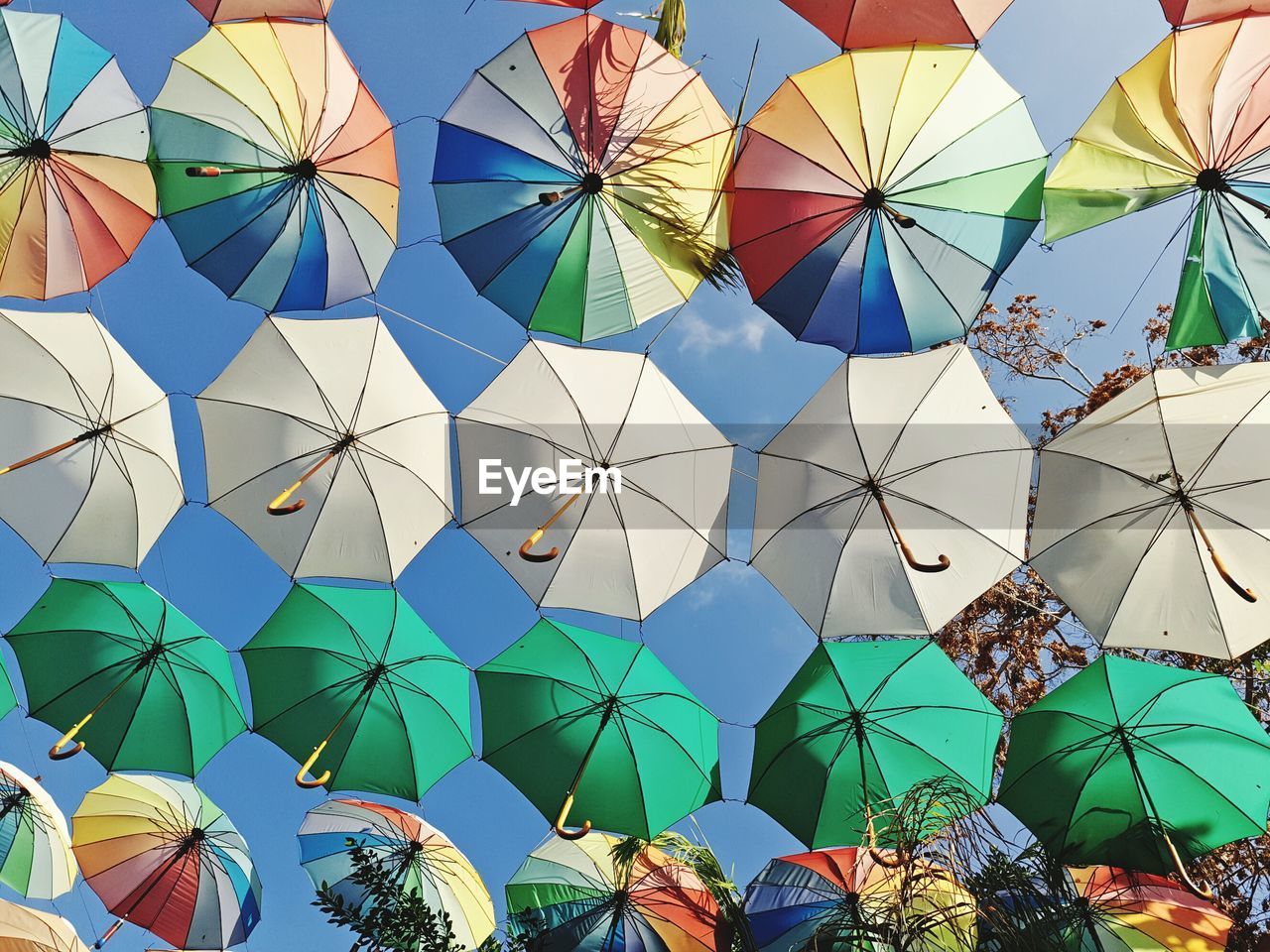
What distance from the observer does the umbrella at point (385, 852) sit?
939cm

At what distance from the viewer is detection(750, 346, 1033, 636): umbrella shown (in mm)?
7531

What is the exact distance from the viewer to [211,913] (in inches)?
397

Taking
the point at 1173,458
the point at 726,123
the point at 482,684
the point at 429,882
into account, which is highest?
the point at 726,123

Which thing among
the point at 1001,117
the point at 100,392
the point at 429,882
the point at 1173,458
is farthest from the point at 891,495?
the point at 100,392

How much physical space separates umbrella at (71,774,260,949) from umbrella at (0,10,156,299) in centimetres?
549

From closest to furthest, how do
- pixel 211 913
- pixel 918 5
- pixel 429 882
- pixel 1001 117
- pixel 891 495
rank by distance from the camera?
pixel 918 5
pixel 1001 117
pixel 891 495
pixel 429 882
pixel 211 913

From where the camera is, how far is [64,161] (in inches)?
296

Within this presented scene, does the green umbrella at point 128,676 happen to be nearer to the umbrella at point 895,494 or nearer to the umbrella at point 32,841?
the umbrella at point 32,841

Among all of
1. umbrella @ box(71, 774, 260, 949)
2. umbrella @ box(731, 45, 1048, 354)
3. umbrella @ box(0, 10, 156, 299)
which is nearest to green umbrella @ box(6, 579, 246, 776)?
umbrella @ box(71, 774, 260, 949)

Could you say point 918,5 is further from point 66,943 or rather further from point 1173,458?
point 66,943

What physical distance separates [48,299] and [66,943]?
6.89m

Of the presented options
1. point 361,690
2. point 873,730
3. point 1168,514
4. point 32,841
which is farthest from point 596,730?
point 32,841

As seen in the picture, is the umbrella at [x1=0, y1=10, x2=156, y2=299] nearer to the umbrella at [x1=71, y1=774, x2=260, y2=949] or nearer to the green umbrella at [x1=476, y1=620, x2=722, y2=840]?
the green umbrella at [x1=476, y1=620, x2=722, y2=840]

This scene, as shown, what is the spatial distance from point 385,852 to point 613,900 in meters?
2.54
